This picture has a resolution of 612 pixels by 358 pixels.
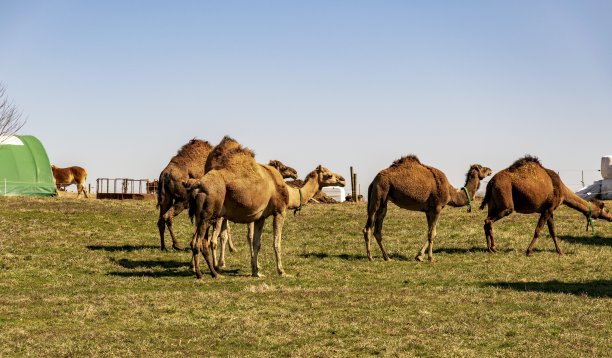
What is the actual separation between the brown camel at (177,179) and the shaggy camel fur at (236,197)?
3.50 m

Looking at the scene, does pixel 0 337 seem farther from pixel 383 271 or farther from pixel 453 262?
pixel 453 262

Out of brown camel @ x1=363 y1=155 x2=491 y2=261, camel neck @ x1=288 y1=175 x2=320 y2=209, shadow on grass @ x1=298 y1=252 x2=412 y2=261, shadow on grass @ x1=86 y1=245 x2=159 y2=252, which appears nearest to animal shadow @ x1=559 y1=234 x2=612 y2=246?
brown camel @ x1=363 y1=155 x2=491 y2=261

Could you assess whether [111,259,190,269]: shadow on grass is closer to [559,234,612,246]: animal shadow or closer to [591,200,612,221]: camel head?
[559,234,612,246]: animal shadow

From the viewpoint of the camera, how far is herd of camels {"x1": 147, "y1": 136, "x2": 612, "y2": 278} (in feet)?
59.3

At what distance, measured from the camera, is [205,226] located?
17.8 metres

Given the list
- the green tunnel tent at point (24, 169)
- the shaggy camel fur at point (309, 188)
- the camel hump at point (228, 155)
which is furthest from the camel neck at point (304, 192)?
the green tunnel tent at point (24, 169)

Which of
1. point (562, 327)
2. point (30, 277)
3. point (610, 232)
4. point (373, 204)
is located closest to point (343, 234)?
point (373, 204)

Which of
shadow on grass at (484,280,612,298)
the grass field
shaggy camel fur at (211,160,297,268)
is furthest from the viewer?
shaggy camel fur at (211,160,297,268)

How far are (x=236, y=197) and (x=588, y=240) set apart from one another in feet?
45.6

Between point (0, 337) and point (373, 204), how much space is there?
12382 mm

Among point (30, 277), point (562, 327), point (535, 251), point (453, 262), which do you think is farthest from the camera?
point (535, 251)

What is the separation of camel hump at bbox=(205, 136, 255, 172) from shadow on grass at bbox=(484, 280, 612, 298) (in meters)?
6.11

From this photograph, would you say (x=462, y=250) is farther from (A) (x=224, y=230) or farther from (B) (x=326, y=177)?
(A) (x=224, y=230)

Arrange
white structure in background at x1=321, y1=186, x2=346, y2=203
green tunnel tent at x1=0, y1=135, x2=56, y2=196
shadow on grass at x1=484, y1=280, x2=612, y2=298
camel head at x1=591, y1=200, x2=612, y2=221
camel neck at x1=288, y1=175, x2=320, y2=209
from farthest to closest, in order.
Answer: white structure in background at x1=321, y1=186, x2=346, y2=203 → green tunnel tent at x1=0, y1=135, x2=56, y2=196 → camel head at x1=591, y1=200, x2=612, y2=221 → camel neck at x1=288, y1=175, x2=320, y2=209 → shadow on grass at x1=484, y1=280, x2=612, y2=298
